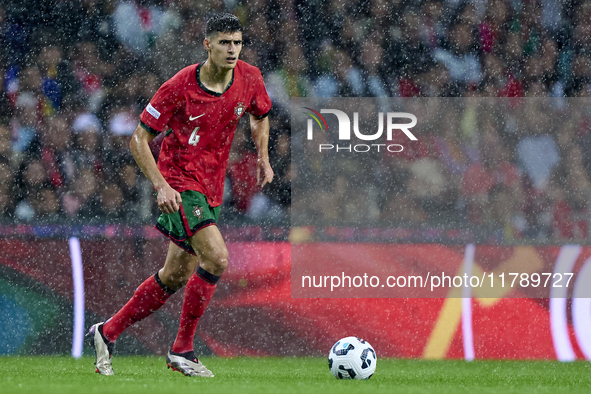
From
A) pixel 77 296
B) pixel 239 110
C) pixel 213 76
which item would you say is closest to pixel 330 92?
pixel 239 110

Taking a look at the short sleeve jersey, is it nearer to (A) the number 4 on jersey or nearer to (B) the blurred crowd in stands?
(A) the number 4 on jersey

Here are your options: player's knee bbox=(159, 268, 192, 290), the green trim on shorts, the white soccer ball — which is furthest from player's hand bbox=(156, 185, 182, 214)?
the white soccer ball

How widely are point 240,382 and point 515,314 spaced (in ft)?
8.71

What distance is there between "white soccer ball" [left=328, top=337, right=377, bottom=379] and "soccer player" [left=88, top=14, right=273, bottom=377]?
68 cm

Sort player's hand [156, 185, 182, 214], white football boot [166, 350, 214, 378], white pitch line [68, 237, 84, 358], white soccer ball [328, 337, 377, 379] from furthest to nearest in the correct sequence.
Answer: white pitch line [68, 237, 84, 358]
white football boot [166, 350, 214, 378]
white soccer ball [328, 337, 377, 379]
player's hand [156, 185, 182, 214]

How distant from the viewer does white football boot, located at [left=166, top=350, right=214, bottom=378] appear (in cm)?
479

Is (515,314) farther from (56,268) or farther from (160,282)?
(56,268)

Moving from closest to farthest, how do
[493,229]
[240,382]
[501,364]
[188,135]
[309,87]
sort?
1. [240,382]
2. [188,135]
3. [501,364]
4. [493,229]
5. [309,87]

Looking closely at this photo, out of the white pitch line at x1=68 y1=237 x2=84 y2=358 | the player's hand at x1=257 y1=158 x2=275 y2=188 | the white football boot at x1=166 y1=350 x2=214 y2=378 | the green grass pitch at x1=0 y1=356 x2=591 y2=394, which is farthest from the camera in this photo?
the white pitch line at x1=68 y1=237 x2=84 y2=358

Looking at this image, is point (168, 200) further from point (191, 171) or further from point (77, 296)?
point (77, 296)

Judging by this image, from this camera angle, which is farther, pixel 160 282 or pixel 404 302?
pixel 404 302

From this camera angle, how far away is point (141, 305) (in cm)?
489

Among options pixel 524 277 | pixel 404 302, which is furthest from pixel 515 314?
pixel 404 302

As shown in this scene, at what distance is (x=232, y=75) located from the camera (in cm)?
502
